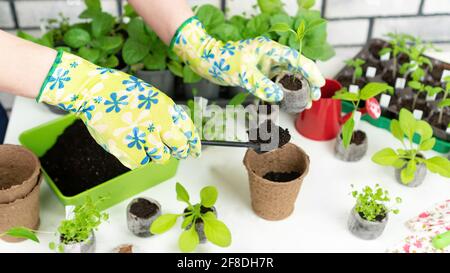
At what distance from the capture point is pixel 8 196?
0.95 m

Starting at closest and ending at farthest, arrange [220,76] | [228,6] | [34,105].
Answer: [220,76]
[34,105]
[228,6]

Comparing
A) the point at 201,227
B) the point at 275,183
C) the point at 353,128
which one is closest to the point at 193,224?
the point at 201,227

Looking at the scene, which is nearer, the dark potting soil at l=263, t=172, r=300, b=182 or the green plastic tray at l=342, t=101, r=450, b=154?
the dark potting soil at l=263, t=172, r=300, b=182

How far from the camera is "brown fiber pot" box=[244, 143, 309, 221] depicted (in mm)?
1005

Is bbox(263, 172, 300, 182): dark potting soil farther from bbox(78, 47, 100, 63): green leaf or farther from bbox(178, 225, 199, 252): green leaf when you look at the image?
bbox(78, 47, 100, 63): green leaf

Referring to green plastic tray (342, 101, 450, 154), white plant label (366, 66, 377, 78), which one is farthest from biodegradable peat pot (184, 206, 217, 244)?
white plant label (366, 66, 377, 78)

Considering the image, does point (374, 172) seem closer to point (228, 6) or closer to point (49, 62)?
point (228, 6)

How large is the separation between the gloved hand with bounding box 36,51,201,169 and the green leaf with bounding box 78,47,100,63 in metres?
0.25

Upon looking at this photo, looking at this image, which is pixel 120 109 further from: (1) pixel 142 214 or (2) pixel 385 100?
(2) pixel 385 100

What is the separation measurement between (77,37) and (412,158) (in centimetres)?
80

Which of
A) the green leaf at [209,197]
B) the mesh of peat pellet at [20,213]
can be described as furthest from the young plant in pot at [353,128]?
the mesh of peat pellet at [20,213]

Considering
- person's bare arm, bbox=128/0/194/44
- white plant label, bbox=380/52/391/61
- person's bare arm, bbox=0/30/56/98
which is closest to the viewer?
person's bare arm, bbox=0/30/56/98

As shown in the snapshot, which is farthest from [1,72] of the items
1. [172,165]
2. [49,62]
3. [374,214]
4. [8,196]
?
[374,214]

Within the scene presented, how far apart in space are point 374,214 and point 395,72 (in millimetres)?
509
